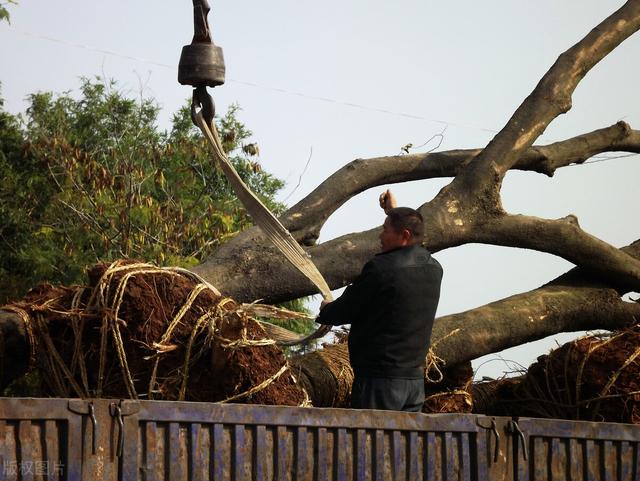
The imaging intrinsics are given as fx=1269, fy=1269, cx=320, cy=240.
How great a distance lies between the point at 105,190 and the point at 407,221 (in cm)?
1155

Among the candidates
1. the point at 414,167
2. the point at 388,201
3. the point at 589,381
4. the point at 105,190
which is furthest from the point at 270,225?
the point at 105,190

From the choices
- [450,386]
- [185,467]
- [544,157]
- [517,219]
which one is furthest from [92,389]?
[544,157]

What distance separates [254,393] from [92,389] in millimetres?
809

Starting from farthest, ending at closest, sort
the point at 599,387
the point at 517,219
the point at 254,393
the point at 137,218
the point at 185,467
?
the point at 137,218 < the point at 517,219 < the point at 599,387 < the point at 254,393 < the point at 185,467

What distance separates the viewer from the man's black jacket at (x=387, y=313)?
5961 mm

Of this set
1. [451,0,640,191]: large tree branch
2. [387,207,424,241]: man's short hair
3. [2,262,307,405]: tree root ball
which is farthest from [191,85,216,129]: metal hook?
[451,0,640,191]: large tree branch

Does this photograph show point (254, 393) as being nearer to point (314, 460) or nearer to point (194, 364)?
point (194, 364)

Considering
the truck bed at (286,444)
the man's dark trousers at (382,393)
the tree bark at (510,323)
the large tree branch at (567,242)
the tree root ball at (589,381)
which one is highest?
the large tree branch at (567,242)

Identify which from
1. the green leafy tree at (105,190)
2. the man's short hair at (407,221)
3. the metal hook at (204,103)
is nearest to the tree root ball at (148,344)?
the metal hook at (204,103)

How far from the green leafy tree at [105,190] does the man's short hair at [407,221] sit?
31.2 ft

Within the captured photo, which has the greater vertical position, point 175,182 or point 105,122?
point 105,122

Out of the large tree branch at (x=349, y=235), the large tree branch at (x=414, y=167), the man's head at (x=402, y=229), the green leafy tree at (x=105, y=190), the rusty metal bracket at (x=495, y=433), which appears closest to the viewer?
the rusty metal bracket at (x=495, y=433)

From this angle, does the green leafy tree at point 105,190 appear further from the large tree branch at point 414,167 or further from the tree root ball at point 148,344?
the tree root ball at point 148,344

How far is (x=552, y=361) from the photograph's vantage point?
26.1 feet
